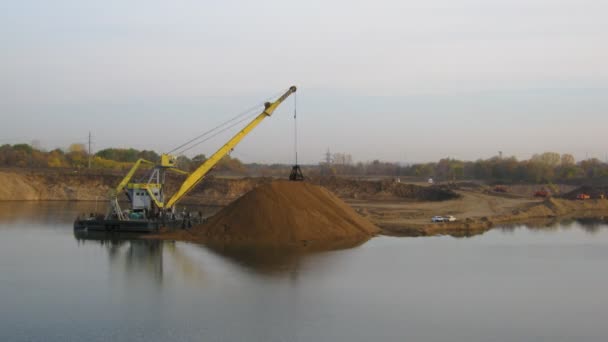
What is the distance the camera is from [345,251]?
28609 millimetres

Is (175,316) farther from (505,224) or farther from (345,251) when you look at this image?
(505,224)

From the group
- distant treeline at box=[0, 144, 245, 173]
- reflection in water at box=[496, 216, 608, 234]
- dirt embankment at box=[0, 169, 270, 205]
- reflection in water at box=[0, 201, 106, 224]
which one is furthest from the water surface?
distant treeline at box=[0, 144, 245, 173]

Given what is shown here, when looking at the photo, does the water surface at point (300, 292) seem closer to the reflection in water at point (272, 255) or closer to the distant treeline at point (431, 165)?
the reflection in water at point (272, 255)

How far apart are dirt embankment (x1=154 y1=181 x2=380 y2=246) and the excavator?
6.05ft

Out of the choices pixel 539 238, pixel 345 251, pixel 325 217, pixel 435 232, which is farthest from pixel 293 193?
pixel 539 238

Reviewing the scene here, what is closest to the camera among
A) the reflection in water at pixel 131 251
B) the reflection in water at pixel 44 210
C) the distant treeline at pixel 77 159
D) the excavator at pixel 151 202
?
the reflection in water at pixel 131 251

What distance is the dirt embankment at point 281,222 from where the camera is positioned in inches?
1222

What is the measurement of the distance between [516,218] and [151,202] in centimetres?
2586

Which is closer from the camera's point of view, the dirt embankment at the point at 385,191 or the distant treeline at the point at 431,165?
the dirt embankment at the point at 385,191

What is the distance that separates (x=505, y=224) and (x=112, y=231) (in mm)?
25288

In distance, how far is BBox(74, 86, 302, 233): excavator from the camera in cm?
3407

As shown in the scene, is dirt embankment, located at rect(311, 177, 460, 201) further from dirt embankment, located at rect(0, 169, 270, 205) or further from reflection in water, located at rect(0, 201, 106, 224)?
reflection in water, located at rect(0, 201, 106, 224)

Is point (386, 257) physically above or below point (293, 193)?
below

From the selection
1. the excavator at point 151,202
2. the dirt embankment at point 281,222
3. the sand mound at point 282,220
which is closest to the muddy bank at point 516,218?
the dirt embankment at point 281,222
